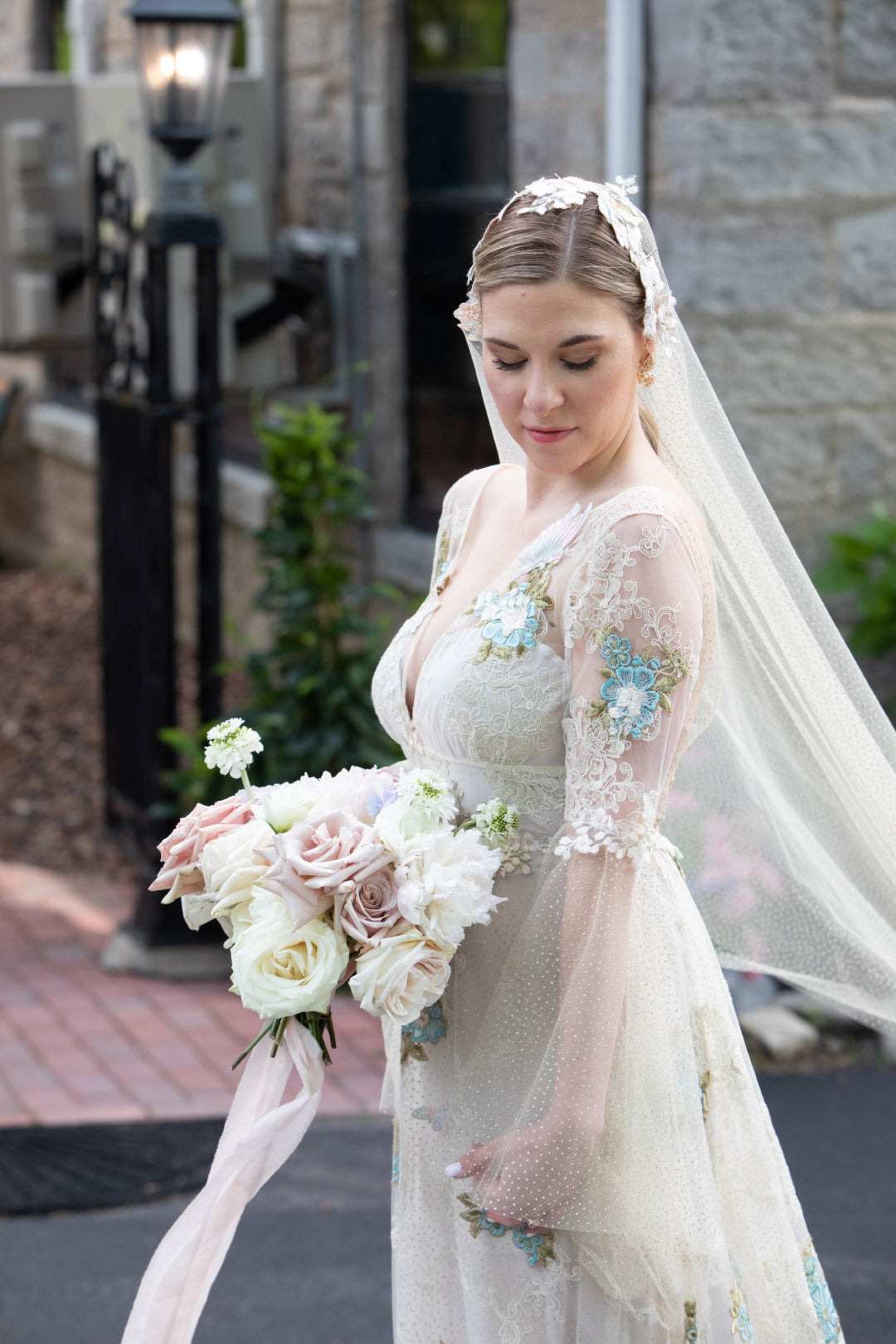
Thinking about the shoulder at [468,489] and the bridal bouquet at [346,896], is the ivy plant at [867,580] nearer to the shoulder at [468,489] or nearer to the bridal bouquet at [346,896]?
the shoulder at [468,489]

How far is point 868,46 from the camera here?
5047mm

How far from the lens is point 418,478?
686cm

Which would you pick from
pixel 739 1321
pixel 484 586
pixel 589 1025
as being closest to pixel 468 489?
pixel 484 586

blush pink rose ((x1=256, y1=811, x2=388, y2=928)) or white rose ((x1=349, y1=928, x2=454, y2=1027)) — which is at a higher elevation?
blush pink rose ((x1=256, y1=811, x2=388, y2=928))

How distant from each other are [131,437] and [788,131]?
2435mm

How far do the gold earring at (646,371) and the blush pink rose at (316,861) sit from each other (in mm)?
676

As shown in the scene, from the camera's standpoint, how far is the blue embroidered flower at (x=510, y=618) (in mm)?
2016

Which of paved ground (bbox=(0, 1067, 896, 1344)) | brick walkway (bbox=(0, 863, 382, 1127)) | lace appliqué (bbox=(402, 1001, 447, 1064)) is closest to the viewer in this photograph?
lace appliqué (bbox=(402, 1001, 447, 1064))

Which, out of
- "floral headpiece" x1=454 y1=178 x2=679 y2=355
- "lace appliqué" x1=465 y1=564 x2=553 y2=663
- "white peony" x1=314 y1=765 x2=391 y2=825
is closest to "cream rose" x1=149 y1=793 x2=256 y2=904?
"white peony" x1=314 y1=765 x2=391 y2=825

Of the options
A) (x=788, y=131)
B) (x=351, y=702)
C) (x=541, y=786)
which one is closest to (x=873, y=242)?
(x=788, y=131)

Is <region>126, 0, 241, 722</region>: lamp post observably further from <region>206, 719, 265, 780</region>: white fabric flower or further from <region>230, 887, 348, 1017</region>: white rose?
<region>230, 887, 348, 1017</region>: white rose

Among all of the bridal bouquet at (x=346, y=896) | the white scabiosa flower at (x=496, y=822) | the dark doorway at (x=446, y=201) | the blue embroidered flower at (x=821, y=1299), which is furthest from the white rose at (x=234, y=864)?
the dark doorway at (x=446, y=201)

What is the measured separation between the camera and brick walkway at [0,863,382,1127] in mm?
4469

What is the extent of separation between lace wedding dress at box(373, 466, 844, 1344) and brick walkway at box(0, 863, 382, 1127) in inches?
91.6
